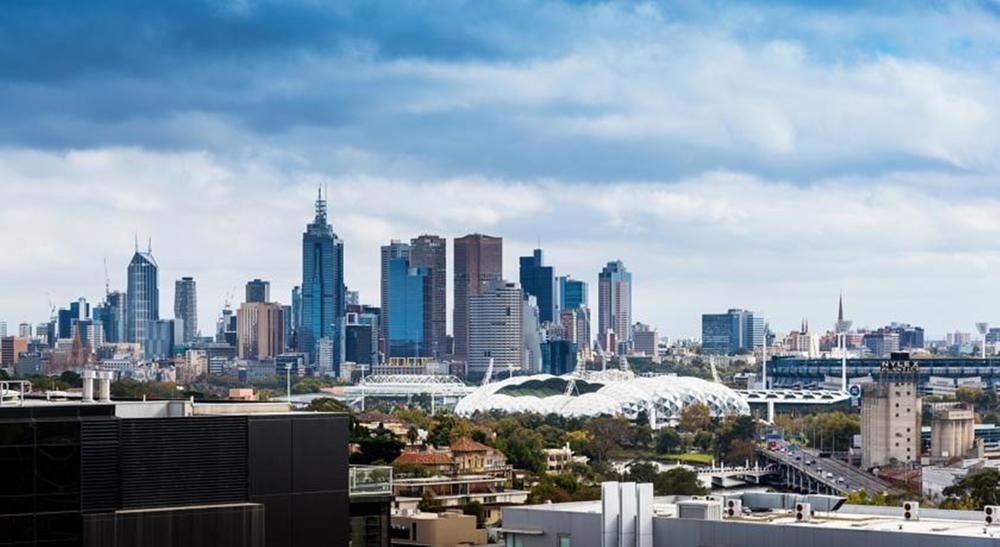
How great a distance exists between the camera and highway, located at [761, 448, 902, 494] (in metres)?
160

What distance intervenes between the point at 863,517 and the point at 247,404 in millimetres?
10318

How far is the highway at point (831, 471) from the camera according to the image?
160 metres

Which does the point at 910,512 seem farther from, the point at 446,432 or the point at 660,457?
the point at 660,457

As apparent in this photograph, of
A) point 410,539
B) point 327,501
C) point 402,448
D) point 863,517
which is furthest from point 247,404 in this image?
point 402,448

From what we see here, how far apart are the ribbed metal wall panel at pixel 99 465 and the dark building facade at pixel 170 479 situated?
0.01 metres

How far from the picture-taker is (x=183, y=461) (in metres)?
27.0

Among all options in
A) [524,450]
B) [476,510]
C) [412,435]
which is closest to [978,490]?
[524,450]

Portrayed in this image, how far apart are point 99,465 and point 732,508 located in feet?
33.0

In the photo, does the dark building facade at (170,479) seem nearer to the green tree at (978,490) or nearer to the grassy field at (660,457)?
the green tree at (978,490)

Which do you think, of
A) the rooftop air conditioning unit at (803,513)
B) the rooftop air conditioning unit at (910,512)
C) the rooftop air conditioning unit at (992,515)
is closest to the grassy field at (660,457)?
the rooftop air conditioning unit at (910,512)

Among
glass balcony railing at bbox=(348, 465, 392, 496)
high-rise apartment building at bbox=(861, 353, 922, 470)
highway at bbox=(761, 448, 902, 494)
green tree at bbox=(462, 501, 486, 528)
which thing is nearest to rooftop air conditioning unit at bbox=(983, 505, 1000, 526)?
glass balcony railing at bbox=(348, 465, 392, 496)

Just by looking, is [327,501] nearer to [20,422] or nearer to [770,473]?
[20,422]

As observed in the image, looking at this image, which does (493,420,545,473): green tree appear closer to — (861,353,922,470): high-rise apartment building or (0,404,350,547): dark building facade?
(861,353,922,470): high-rise apartment building

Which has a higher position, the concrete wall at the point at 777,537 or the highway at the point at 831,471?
the concrete wall at the point at 777,537
